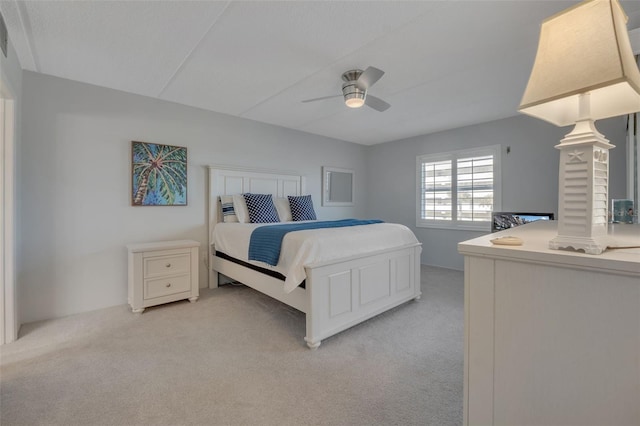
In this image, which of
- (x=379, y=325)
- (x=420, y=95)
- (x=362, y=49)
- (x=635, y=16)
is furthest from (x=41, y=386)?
(x=635, y=16)

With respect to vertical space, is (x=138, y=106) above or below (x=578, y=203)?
above

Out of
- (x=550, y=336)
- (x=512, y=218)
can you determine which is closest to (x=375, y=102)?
(x=550, y=336)

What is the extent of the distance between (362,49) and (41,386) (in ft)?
10.3

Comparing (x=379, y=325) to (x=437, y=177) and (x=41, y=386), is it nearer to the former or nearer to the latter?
(x=41, y=386)

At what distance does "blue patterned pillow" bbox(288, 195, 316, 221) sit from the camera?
394 cm

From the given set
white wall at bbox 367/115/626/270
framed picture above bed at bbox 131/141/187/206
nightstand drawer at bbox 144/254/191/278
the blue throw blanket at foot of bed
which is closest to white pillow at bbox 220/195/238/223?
framed picture above bed at bbox 131/141/187/206

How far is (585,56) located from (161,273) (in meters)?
3.33

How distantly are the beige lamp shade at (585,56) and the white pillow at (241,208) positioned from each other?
3.11m

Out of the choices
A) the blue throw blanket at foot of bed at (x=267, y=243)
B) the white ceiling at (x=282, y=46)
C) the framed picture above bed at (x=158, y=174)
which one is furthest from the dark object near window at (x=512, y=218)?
the framed picture above bed at (x=158, y=174)

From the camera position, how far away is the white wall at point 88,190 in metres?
2.54

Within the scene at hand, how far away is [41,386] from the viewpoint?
5.37 feet

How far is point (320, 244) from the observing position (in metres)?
2.12

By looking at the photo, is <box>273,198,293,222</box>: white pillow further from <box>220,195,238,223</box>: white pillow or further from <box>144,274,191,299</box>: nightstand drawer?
<box>144,274,191,299</box>: nightstand drawer

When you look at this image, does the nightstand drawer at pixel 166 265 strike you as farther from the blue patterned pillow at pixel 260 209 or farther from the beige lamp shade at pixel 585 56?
the beige lamp shade at pixel 585 56
